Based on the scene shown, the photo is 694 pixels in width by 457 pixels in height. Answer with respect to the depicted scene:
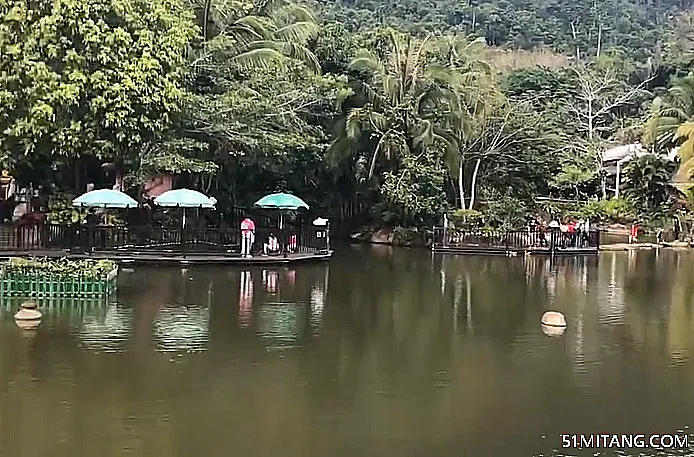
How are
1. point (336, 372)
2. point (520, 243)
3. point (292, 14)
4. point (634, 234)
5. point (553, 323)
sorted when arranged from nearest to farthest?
point (336, 372) < point (553, 323) < point (520, 243) < point (292, 14) < point (634, 234)

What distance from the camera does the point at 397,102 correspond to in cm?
3347

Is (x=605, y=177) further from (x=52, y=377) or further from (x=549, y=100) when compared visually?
(x=52, y=377)

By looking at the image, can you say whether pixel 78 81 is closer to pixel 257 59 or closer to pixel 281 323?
pixel 257 59

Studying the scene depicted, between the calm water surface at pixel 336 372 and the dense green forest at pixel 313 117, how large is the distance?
5.80 meters

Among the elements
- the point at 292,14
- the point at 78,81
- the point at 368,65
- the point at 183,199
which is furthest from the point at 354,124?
the point at 78,81

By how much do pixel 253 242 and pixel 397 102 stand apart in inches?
444

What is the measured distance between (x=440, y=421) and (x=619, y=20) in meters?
72.5

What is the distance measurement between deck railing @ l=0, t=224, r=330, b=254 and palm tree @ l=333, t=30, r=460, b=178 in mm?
8378

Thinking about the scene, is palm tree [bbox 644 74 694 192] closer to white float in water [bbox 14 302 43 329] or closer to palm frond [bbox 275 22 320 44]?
palm frond [bbox 275 22 320 44]

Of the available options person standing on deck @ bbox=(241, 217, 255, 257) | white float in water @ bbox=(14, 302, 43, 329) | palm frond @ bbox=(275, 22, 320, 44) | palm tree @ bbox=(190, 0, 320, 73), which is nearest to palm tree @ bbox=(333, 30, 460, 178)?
palm frond @ bbox=(275, 22, 320, 44)

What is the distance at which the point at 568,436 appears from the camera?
8.67 meters

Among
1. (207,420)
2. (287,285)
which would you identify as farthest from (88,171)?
(207,420)

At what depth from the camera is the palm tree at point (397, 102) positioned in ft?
106

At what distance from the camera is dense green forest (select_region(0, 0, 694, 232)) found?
22219 millimetres
